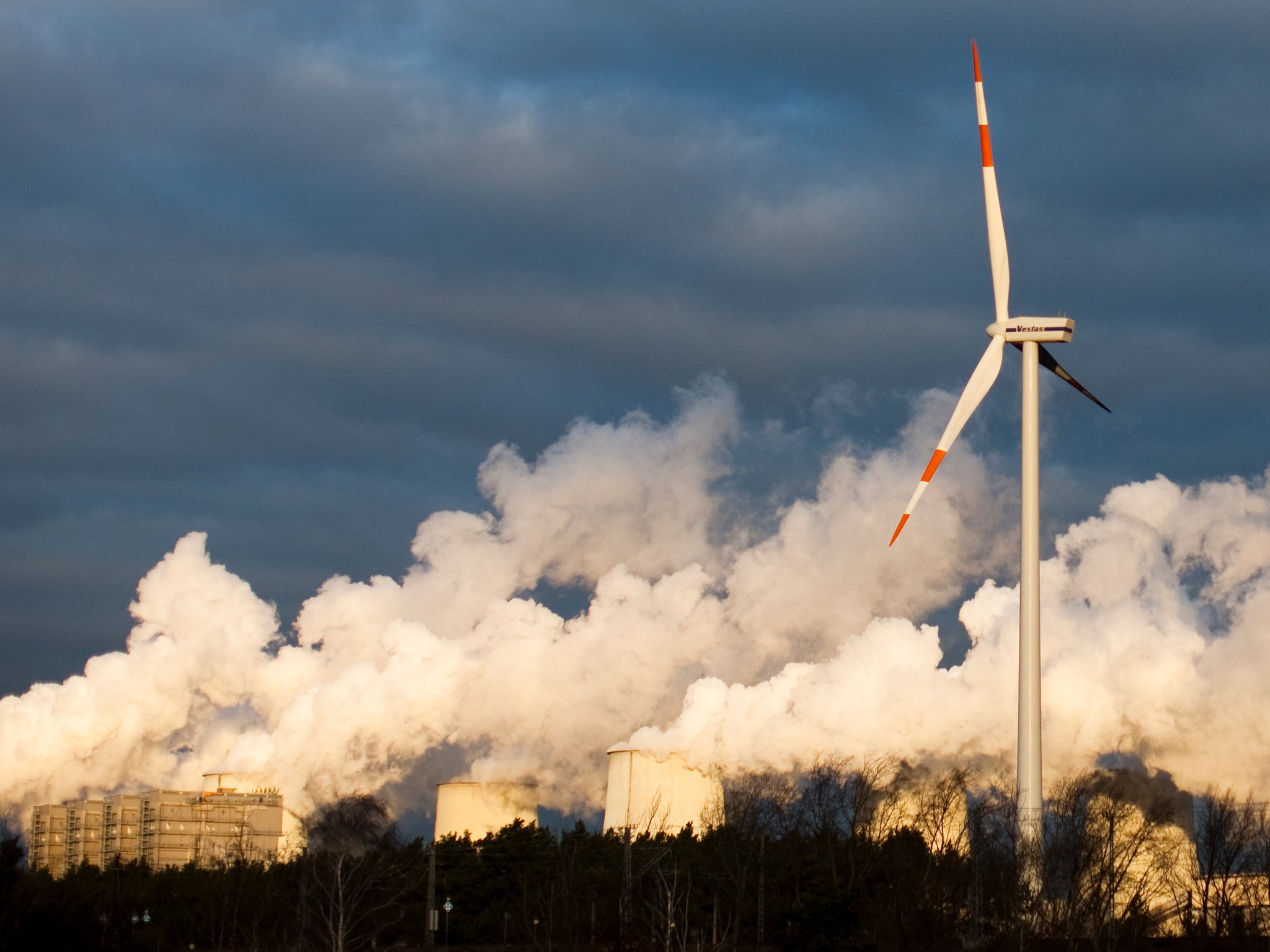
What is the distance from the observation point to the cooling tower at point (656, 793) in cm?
10531

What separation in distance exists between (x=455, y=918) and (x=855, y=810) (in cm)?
2253

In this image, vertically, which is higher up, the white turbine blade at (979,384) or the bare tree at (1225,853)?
the white turbine blade at (979,384)

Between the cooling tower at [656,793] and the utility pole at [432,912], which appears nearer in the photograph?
the utility pole at [432,912]

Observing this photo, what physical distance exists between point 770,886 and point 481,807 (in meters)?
38.3

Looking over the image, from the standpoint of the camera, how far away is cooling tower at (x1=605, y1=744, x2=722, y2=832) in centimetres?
10531

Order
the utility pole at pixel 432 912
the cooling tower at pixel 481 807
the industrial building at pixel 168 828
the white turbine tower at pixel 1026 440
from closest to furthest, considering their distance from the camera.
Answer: the white turbine tower at pixel 1026 440 < the utility pole at pixel 432 912 < the cooling tower at pixel 481 807 < the industrial building at pixel 168 828

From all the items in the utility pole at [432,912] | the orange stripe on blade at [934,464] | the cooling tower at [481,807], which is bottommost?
the utility pole at [432,912]

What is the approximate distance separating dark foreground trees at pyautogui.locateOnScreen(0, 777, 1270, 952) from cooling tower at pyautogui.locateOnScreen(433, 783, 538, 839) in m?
9.81

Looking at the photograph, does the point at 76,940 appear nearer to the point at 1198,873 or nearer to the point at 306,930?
the point at 306,930

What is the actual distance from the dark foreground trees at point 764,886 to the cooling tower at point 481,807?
9808mm

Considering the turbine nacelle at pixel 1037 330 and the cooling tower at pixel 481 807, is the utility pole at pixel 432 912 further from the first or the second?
the turbine nacelle at pixel 1037 330

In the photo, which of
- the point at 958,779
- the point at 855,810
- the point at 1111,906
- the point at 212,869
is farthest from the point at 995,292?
the point at 212,869

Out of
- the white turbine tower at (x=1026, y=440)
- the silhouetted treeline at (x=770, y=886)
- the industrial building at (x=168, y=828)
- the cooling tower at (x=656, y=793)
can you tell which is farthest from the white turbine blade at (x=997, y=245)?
the industrial building at (x=168, y=828)

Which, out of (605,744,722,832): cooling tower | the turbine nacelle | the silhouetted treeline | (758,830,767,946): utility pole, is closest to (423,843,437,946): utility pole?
the silhouetted treeline
